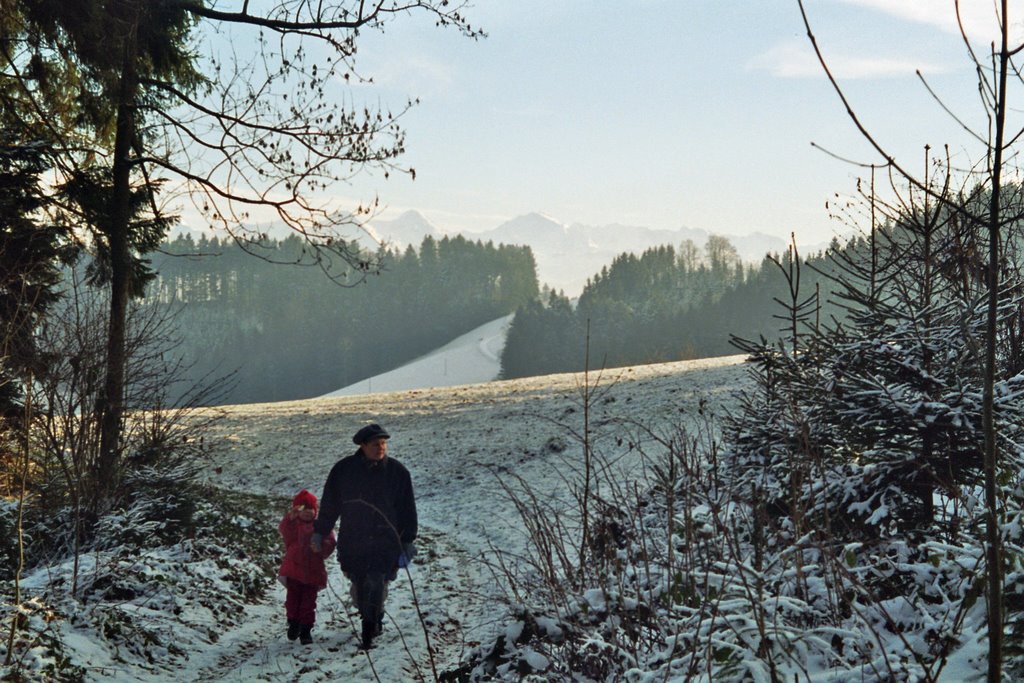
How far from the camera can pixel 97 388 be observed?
8.03 m

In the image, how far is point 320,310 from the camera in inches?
4345

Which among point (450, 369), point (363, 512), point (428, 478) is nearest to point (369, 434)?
point (363, 512)

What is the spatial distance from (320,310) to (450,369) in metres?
29.7

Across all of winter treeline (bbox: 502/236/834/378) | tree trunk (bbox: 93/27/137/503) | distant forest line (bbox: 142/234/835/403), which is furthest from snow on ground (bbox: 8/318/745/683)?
distant forest line (bbox: 142/234/835/403)

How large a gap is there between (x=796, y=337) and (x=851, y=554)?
271 cm

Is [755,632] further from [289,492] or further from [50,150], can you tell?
[289,492]

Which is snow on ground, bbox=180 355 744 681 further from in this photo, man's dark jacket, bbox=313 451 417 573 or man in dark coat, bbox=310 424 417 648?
man's dark jacket, bbox=313 451 417 573

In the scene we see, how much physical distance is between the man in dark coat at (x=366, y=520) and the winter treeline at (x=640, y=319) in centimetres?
5698

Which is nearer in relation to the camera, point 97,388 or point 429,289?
point 97,388

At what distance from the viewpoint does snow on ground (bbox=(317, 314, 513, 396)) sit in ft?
271

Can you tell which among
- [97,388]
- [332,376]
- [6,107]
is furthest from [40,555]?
[332,376]

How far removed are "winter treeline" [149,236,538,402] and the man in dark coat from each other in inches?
3790

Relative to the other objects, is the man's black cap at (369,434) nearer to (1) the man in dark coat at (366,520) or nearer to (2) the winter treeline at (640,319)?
(1) the man in dark coat at (366,520)

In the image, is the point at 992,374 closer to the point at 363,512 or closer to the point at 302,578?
the point at 363,512
